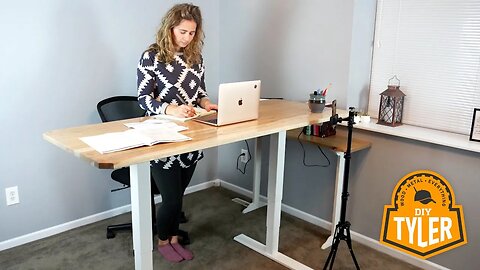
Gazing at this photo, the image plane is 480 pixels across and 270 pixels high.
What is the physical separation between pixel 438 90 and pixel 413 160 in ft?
1.45

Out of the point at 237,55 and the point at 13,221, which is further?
the point at 237,55

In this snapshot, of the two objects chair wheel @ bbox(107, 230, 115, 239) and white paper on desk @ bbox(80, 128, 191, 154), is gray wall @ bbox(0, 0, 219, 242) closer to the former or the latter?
chair wheel @ bbox(107, 230, 115, 239)

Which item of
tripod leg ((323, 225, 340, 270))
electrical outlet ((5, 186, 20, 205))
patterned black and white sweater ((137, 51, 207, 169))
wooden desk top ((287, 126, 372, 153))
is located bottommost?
tripod leg ((323, 225, 340, 270))

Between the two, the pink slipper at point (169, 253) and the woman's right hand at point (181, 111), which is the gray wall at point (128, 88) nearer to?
the pink slipper at point (169, 253)

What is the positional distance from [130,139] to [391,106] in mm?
1662

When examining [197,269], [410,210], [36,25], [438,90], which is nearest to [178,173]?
[197,269]

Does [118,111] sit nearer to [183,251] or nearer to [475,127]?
[183,251]

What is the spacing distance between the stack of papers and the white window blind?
1502 millimetres

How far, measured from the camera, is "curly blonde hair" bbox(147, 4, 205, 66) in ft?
6.68

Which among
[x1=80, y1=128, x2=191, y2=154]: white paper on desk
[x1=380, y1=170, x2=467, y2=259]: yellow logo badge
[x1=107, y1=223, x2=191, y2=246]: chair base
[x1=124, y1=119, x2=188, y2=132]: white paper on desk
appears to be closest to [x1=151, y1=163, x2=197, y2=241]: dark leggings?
[x1=107, y1=223, x2=191, y2=246]: chair base

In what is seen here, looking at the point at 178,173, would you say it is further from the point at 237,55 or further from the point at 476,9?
the point at 476,9

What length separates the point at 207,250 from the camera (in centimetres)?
255

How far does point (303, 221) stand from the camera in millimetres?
2973

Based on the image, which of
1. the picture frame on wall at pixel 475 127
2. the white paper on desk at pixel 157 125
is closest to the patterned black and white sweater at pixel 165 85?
the white paper on desk at pixel 157 125
